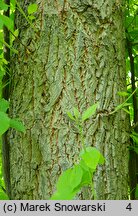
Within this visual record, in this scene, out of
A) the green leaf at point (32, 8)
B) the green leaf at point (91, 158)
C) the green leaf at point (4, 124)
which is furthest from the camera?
the green leaf at point (32, 8)

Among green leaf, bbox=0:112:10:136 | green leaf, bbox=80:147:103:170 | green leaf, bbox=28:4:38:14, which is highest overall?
green leaf, bbox=28:4:38:14

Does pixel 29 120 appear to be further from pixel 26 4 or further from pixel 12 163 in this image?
pixel 26 4

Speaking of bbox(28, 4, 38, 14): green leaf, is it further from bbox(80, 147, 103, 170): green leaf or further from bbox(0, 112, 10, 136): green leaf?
bbox(80, 147, 103, 170): green leaf

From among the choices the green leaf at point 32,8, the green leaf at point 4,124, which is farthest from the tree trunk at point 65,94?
the green leaf at point 4,124

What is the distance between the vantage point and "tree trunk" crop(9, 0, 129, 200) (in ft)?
4.57

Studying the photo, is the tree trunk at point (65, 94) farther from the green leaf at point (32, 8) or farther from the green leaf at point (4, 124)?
the green leaf at point (4, 124)

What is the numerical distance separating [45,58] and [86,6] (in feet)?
0.75

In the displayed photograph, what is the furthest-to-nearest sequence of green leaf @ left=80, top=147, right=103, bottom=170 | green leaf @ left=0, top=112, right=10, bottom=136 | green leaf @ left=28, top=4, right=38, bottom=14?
green leaf @ left=28, top=4, right=38, bottom=14 < green leaf @ left=0, top=112, right=10, bottom=136 < green leaf @ left=80, top=147, right=103, bottom=170

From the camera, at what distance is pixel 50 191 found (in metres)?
1.38

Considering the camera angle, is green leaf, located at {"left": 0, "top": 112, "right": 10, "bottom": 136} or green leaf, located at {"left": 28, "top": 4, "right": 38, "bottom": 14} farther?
green leaf, located at {"left": 28, "top": 4, "right": 38, "bottom": 14}

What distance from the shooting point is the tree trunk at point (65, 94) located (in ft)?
4.57

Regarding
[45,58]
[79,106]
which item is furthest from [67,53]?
[79,106]

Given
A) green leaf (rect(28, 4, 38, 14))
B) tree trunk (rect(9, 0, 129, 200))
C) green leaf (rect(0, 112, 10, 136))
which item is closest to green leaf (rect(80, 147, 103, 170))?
green leaf (rect(0, 112, 10, 136))

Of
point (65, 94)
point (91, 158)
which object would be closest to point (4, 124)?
point (91, 158)
